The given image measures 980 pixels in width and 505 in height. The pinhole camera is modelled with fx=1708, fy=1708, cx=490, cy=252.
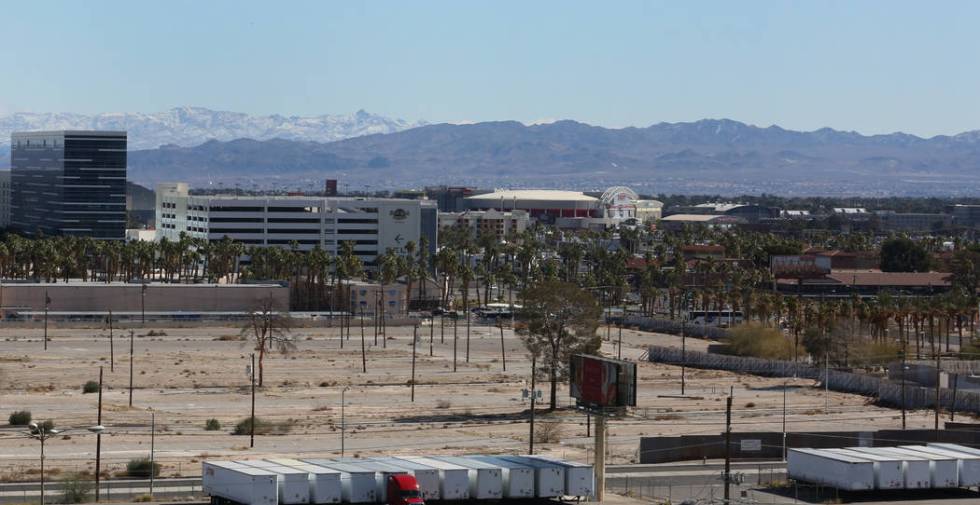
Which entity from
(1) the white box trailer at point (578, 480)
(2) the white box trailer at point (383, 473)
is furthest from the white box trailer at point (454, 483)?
(1) the white box trailer at point (578, 480)

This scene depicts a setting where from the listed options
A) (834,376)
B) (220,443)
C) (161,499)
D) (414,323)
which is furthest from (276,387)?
(414,323)

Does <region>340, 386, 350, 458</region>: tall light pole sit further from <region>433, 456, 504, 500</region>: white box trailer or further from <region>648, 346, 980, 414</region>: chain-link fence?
<region>648, 346, 980, 414</region>: chain-link fence

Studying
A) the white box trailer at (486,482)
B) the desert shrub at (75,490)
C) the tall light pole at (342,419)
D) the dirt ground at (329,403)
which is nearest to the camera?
the desert shrub at (75,490)

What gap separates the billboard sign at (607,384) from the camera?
56875 mm

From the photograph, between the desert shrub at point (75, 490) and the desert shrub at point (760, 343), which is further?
the desert shrub at point (760, 343)

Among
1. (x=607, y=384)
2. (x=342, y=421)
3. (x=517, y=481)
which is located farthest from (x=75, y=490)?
(x=342, y=421)

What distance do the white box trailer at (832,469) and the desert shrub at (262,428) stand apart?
24.4 metres

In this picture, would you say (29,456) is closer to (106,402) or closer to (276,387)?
(106,402)

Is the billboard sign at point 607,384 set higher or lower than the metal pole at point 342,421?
higher

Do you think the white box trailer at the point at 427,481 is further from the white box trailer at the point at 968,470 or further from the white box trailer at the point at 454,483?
the white box trailer at the point at 968,470

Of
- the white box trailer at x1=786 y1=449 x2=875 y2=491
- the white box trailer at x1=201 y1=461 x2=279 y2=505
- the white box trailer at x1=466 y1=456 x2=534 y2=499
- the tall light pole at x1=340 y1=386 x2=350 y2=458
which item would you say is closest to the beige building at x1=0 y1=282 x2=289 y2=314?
the tall light pole at x1=340 y1=386 x2=350 y2=458

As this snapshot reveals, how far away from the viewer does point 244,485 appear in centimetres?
5109

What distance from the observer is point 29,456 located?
2562 inches

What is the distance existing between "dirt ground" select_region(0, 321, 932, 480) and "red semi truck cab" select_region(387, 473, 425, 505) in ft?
39.1
